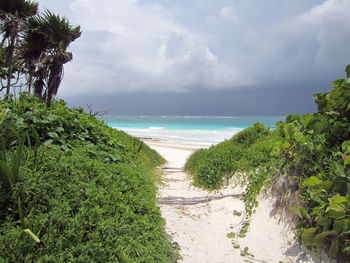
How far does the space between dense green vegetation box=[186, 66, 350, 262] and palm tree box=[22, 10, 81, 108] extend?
657 cm

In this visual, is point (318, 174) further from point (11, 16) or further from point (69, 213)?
point (11, 16)

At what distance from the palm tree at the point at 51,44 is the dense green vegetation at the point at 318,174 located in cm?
657

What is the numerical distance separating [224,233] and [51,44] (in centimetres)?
775

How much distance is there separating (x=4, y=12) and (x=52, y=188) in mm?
12510

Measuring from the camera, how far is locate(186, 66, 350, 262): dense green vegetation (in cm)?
238

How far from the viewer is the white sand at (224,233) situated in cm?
295

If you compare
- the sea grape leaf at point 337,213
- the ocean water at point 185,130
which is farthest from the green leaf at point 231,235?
the ocean water at point 185,130

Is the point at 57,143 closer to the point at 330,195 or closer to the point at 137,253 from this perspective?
the point at 137,253

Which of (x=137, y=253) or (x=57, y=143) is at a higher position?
(x=57, y=143)

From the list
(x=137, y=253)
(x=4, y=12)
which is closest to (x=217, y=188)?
(x=137, y=253)

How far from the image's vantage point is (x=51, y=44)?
730cm

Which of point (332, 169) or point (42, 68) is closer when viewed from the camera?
point (332, 169)

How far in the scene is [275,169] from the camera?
413cm

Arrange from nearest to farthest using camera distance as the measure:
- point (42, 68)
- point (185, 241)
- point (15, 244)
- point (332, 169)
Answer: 1. point (15, 244)
2. point (332, 169)
3. point (185, 241)
4. point (42, 68)
